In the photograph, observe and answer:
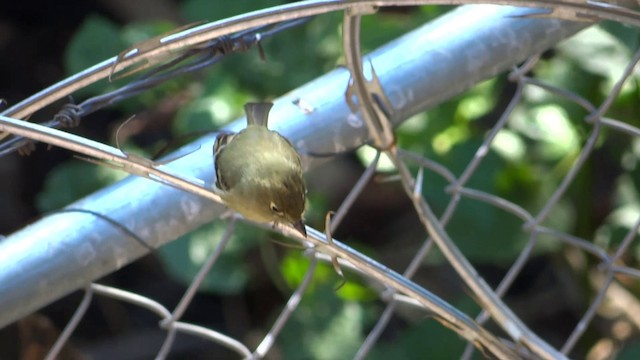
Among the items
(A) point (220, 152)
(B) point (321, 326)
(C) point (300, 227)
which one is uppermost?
(A) point (220, 152)

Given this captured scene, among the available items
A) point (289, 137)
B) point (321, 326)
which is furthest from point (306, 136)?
point (321, 326)

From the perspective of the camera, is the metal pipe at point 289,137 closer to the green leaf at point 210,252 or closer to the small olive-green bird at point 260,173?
the small olive-green bird at point 260,173

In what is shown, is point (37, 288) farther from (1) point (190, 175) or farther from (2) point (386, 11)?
(2) point (386, 11)

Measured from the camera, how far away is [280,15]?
0.81 metres

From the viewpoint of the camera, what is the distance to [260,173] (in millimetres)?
1152

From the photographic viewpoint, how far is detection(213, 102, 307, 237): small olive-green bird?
1065 mm

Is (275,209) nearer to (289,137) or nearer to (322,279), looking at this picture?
(289,137)

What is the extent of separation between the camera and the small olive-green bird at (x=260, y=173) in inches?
41.9

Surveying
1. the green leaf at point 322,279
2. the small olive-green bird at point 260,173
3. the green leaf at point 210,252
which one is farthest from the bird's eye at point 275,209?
the green leaf at point 322,279

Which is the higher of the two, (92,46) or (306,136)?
(92,46)

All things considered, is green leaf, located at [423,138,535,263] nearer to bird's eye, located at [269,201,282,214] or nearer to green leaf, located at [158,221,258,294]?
green leaf, located at [158,221,258,294]

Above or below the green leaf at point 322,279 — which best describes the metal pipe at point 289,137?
above

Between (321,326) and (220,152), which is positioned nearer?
(220,152)

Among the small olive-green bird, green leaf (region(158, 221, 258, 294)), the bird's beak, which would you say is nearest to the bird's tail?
the small olive-green bird
